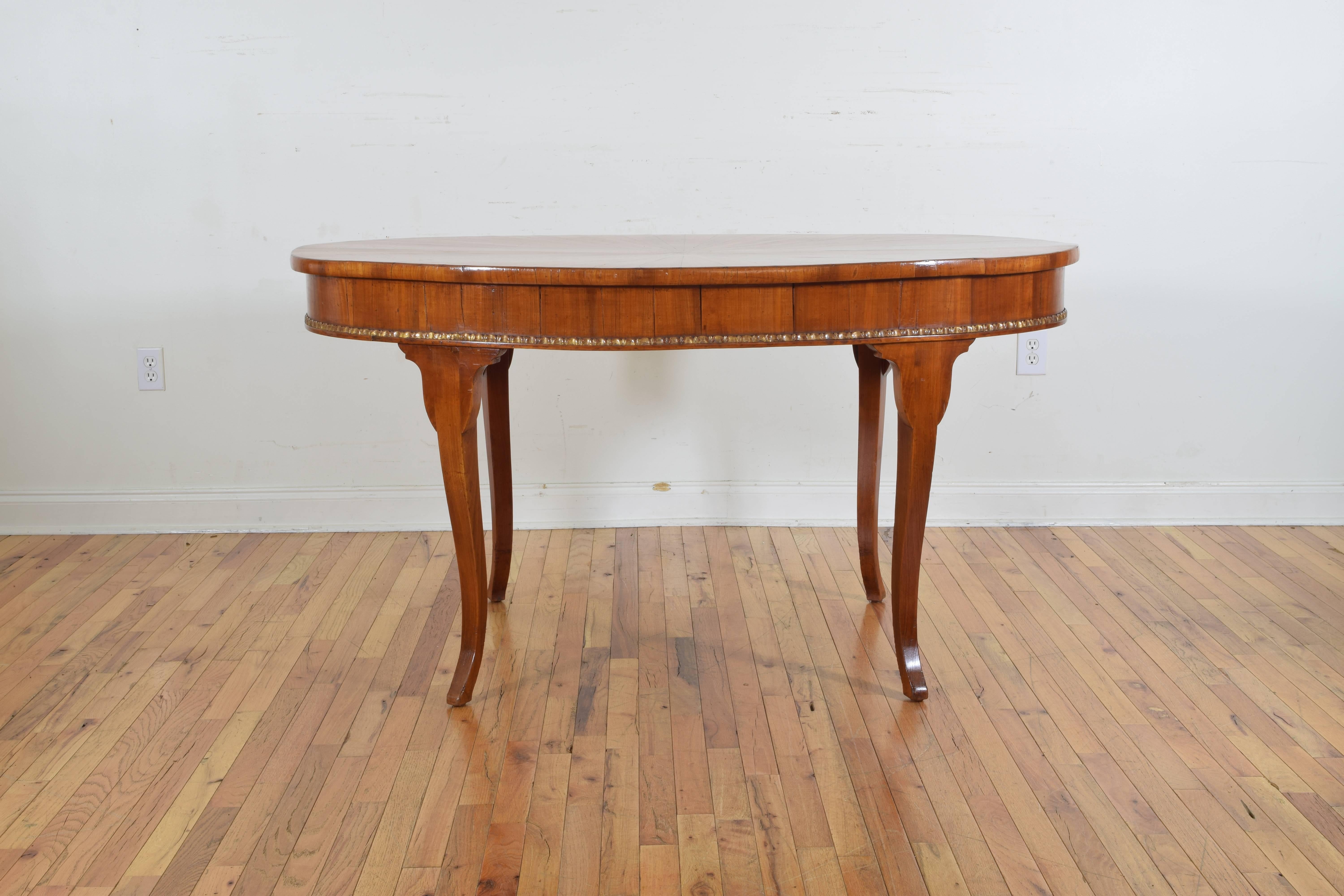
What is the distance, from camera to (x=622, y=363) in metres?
2.50

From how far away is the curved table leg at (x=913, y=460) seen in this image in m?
1.51

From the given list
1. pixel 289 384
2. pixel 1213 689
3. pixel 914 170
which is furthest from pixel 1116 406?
pixel 289 384

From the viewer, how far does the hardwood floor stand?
1284 mm

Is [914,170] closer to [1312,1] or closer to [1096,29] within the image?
[1096,29]

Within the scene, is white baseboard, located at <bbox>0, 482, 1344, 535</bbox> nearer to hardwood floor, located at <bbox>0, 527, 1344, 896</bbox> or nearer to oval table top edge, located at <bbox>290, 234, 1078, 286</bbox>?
hardwood floor, located at <bbox>0, 527, 1344, 896</bbox>

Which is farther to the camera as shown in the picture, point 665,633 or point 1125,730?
point 665,633

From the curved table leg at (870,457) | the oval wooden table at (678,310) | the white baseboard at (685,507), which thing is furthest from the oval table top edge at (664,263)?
the white baseboard at (685,507)

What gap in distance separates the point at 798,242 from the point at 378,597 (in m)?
1.07

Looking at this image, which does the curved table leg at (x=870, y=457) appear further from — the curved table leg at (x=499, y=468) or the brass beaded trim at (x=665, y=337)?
the curved table leg at (x=499, y=468)

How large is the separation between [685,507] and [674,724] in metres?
0.98

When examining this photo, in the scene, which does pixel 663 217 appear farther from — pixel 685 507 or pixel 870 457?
pixel 870 457

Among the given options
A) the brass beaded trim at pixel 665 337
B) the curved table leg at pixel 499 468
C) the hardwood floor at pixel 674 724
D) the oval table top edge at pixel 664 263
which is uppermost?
the oval table top edge at pixel 664 263

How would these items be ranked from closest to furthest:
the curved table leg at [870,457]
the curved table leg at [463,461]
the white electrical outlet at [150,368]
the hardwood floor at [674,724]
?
the hardwood floor at [674,724] → the curved table leg at [463,461] → the curved table leg at [870,457] → the white electrical outlet at [150,368]

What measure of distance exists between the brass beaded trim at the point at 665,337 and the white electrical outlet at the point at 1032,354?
41.3 inches
